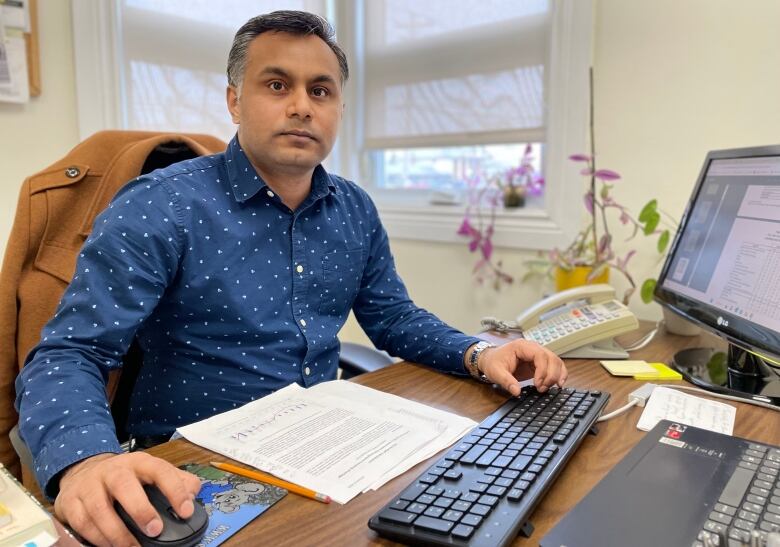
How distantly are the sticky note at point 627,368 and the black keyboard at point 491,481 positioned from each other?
0.89 ft

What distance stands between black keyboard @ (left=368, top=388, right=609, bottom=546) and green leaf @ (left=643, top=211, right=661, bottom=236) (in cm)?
84

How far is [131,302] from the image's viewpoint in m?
0.88

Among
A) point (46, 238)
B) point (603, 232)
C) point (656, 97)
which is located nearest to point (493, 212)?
point (603, 232)

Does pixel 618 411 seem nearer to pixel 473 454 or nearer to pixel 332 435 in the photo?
pixel 473 454

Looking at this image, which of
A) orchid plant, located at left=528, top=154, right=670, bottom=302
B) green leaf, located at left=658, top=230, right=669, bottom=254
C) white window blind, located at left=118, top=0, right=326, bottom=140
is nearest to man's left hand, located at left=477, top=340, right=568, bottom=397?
orchid plant, located at left=528, top=154, right=670, bottom=302

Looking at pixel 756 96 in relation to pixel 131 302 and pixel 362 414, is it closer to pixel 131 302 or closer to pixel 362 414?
pixel 362 414

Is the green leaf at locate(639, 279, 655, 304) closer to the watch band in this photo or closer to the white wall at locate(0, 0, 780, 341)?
the white wall at locate(0, 0, 780, 341)

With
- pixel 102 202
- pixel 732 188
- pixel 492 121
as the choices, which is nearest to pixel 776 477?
pixel 732 188

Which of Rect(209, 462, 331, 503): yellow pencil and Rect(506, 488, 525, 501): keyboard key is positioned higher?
Rect(506, 488, 525, 501): keyboard key

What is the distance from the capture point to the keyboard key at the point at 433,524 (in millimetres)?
540

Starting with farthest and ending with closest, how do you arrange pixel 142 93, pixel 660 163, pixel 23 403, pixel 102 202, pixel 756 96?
pixel 142 93
pixel 660 163
pixel 756 96
pixel 102 202
pixel 23 403

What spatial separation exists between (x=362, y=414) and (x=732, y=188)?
2.89ft

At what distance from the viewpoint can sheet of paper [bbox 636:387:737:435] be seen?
85 cm

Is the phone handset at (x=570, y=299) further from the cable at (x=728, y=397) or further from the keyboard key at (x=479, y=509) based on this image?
the keyboard key at (x=479, y=509)
